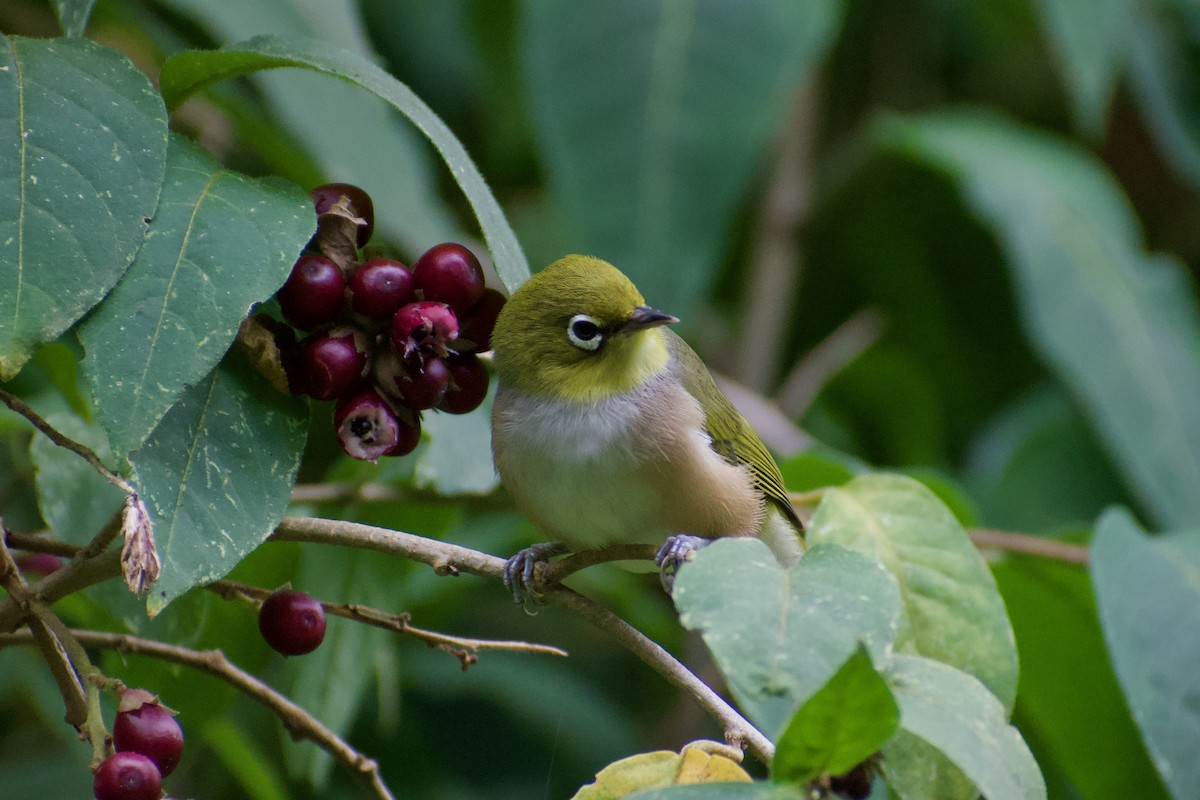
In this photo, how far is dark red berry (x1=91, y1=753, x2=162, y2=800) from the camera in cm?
133

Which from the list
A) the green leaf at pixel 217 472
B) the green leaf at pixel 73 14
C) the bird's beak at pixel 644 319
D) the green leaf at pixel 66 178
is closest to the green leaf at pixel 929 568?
the bird's beak at pixel 644 319

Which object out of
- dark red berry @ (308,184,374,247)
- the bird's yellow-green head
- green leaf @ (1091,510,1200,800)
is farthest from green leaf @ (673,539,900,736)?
green leaf @ (1091,510,1200,800)

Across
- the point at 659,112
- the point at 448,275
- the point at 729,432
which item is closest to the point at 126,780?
the point at 448,275

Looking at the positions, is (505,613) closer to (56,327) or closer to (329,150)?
(329,150)

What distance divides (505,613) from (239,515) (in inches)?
128

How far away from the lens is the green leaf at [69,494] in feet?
6.35

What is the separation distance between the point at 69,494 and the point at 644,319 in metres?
0.98

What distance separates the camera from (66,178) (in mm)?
1531

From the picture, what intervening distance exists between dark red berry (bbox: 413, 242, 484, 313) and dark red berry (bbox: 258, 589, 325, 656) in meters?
0.45

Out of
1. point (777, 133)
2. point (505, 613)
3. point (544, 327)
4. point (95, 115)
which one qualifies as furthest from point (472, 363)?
point (777, 133)

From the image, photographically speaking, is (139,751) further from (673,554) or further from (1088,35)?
(1088,35)

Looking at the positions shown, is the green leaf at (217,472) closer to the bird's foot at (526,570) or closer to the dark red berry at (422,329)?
the dark red berry at (422,329)

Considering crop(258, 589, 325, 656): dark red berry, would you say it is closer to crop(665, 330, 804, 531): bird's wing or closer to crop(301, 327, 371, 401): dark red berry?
crop(301, 327, 371, 401): dark red berry

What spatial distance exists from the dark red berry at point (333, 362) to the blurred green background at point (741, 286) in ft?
1.84
